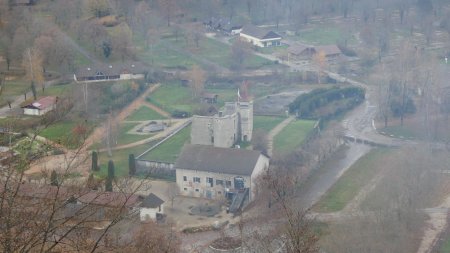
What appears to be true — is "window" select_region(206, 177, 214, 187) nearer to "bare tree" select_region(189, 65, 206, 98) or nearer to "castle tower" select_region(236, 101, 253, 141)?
"castle tower" select_region(236, 101, 253, 141)

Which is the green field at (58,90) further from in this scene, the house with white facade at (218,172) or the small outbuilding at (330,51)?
the small outbuilding at (330,51)

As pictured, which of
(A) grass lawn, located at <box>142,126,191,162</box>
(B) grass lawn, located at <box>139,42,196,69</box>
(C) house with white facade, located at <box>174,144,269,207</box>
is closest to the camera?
(C) house with white facade, located at <box>174,144,269,207</box>

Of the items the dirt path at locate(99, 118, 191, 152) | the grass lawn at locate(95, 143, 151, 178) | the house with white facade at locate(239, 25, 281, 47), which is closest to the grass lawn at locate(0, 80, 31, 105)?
the dirt path at locate(99, 118, 191, 152)

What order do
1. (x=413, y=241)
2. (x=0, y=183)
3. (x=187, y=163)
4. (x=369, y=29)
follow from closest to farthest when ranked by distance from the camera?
(x=0, y=183), (x=413, y=241), (x=187, y=163), (x=369, y=29)

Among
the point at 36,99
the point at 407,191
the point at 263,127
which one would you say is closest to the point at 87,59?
the point at 36,99

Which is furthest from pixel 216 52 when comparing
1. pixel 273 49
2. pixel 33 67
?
pixel 33 67

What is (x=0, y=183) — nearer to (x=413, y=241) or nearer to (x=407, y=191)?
(x=413, y=241)

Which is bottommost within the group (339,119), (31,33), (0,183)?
(339,119)
